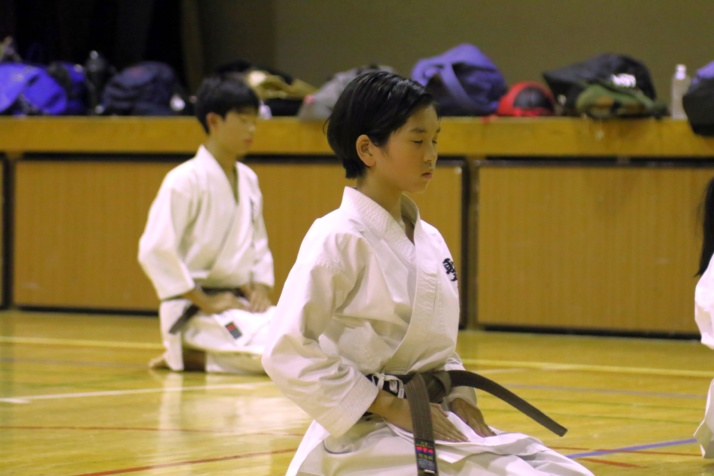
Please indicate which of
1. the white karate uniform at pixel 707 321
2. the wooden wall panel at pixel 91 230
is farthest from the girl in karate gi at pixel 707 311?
the wooden wall panel at pixel 91 230

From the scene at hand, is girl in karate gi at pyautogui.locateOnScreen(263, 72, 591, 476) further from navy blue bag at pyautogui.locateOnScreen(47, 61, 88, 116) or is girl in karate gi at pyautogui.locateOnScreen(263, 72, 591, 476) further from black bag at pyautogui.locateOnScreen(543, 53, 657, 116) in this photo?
navy blue bag at pyautogui.locateOnScreen(47, 61, 88, 116)

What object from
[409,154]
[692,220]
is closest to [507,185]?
[692,220]

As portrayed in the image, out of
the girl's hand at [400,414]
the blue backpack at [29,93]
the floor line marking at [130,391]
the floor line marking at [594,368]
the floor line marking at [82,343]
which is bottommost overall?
the floor line marking at [82,343]

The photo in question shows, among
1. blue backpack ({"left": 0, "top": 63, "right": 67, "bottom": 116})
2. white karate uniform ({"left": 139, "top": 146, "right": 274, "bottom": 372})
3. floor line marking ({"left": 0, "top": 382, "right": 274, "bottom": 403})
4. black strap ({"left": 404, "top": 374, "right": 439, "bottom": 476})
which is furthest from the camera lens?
blue backpack ({"left": 0, "top": 63, "right": 67, "bottom": 116})

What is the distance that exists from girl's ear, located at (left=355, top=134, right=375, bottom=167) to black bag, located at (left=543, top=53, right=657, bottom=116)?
431 cm

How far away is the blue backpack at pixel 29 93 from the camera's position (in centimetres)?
793

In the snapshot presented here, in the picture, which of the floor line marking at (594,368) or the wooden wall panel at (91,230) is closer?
the floor line marking at (594,368)

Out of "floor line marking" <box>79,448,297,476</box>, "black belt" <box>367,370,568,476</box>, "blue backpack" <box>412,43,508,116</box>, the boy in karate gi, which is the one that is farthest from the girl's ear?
"blue backpack" <box>412,43,508,116</box>

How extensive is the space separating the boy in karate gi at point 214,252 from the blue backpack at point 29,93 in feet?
8.55

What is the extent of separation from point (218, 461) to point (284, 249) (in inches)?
169

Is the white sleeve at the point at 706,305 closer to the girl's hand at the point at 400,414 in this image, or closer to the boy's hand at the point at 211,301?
the girl's hand at the point at 400,414

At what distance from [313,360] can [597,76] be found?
4.72 m

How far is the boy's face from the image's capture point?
5496mm

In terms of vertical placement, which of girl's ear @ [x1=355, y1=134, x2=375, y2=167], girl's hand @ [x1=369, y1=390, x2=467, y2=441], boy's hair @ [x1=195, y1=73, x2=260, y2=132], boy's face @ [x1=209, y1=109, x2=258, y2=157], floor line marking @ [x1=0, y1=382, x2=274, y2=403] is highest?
girl's ear @ [x1=355, y1=134, x2=375, y2=167]
